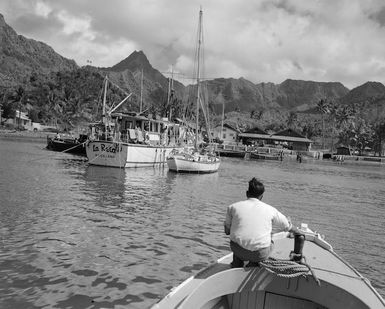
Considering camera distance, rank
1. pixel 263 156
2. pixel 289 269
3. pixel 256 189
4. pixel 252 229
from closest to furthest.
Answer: pixel 289 269
pixel 252 229
pixel 256 189
pixel 263 156

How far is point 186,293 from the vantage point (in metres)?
5.39

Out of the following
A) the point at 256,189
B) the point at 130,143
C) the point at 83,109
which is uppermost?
the point at 83,109

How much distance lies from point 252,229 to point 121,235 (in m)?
8.22

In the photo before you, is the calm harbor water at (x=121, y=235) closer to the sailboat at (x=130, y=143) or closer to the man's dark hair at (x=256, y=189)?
the man's dark hair at (x=256, y=189)

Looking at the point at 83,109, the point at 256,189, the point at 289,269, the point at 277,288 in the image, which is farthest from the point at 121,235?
the point at 83,109

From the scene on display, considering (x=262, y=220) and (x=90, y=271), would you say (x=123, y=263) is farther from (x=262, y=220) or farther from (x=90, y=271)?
(x=262, y=220)

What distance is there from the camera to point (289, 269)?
225 inches

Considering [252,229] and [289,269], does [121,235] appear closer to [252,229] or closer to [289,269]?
[252,229]

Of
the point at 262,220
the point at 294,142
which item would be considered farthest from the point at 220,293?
the point at 294,142

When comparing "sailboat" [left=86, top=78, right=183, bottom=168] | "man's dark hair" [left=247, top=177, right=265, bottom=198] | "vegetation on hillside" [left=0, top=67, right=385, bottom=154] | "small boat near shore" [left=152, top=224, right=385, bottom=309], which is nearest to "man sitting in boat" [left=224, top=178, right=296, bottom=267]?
"man's dark hair" [left=247, top=177, right=265, bottom=198]

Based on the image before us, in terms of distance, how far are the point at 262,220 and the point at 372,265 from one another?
7887 millimetres

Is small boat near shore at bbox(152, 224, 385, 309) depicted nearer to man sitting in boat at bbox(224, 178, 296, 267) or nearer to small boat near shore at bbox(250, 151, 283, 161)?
man sitting in boat at bbox(224, 178, 296, 267)

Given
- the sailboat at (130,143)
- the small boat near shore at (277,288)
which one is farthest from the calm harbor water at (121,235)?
the sailboat at (130,143)

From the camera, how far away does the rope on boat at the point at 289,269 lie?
18.6 ft
